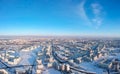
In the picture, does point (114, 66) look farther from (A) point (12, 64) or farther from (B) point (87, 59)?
(A) point (12, 64)

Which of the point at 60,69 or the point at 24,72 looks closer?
Answer: the point at 24,72

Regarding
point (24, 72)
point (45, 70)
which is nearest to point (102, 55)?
point (45, 70)

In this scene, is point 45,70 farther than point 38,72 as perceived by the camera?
Yes

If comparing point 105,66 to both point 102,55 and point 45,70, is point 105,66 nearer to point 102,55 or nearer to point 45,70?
point 45,70

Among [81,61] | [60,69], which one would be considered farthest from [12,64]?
[81,61]

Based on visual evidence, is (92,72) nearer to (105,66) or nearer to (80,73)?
(80,73)

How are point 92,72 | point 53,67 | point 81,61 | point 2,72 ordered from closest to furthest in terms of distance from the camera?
point 2,72 → point 92,72 → point 53,67 → point 81,61

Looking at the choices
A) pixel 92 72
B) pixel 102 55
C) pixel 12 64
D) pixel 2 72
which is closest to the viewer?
pixel 2 72

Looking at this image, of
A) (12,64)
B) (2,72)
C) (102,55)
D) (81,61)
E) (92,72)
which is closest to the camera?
(2,72)

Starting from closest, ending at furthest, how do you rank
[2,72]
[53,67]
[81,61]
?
[2,72], [53,67], [81,61]
